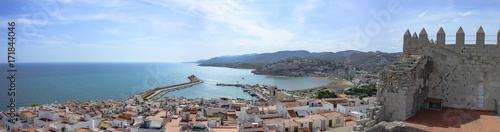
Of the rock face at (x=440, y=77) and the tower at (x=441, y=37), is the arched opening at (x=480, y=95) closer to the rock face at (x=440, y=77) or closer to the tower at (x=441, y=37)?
the rock face at (x=440, y=77)

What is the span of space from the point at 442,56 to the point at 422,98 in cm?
110

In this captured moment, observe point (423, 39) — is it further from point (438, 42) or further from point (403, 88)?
point (403, 88)

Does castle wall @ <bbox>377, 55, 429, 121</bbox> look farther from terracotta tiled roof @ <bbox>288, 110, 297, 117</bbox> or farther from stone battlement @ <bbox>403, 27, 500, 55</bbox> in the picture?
terracotta tiled roof @ <bbox>288, 110, 297, 117</bbox>

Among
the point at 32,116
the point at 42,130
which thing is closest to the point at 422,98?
the point at 42,130

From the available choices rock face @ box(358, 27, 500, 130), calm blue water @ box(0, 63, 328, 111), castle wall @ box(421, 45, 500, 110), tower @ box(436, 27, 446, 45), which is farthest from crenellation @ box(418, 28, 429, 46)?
calm blue water @ box(0, 63, 328, 111)

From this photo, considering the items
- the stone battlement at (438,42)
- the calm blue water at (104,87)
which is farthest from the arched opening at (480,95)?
the calm blue water at (104,87)

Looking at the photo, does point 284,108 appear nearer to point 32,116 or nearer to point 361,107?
point 361,107

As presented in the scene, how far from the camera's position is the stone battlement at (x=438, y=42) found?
5883 millimetres

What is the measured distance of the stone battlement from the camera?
5883 millimetres

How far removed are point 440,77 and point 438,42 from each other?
82cm

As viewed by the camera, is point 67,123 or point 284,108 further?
point 284,108

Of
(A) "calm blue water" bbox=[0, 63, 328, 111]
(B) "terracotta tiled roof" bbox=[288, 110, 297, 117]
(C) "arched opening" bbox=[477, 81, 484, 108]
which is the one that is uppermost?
(C) "arched opening" bbox=[477, 81, 484, 108]

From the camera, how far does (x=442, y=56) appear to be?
6.19m

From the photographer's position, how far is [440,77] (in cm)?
623
